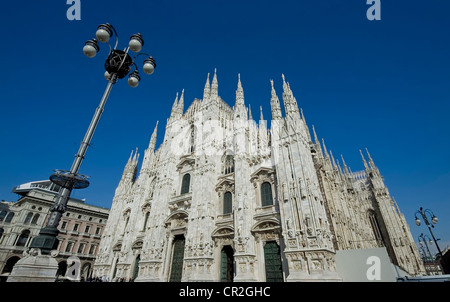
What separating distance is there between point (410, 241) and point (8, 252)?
5452 centimetres

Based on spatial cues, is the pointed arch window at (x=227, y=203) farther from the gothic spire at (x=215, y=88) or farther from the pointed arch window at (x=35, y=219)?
the pointed arch window at (x=35, y=219)

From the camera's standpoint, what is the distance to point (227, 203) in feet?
64.9

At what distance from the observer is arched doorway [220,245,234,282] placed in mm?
16875

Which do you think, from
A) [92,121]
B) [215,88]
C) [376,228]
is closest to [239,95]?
[215,88]

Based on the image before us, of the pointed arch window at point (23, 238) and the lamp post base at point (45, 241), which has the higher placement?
the pointed arch window at point (23, 238)

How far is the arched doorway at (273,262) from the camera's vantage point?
14586 mm

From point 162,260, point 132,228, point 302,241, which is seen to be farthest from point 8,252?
point 302,241

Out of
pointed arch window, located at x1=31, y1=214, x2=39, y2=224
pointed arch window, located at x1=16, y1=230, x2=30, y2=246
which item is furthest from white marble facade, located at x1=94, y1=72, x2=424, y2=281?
pointed arch window, located at x1=16, y1=230, x2=30, y2=246

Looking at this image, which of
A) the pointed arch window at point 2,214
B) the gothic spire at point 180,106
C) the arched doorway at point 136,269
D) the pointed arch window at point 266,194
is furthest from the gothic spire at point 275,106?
the pointed arch window at point 2,214

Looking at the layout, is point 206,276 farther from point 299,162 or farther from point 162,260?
point 299,162

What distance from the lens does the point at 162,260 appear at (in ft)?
65.9

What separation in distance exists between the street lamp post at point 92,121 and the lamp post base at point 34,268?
239mm

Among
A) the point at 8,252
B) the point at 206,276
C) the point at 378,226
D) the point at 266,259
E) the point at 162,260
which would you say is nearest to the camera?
the point at 266,259

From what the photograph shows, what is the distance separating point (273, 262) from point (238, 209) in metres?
4.55
